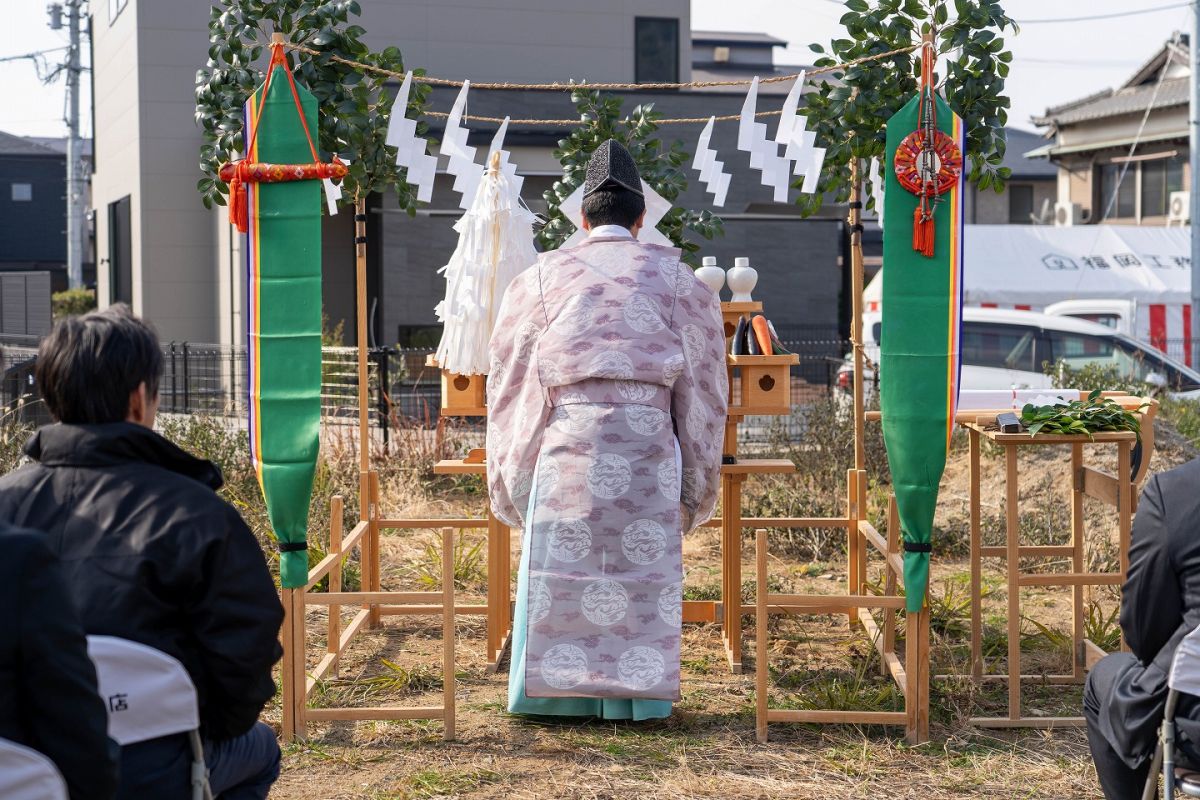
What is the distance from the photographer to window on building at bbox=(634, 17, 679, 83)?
17750 millimetres

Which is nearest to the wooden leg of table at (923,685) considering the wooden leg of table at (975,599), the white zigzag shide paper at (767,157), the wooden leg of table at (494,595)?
the wooden leg of table at (975,599)

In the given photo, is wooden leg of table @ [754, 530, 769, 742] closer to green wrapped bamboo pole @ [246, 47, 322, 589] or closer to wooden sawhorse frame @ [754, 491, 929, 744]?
wooden sawhorse frame @ [754, 491, 929, 744]

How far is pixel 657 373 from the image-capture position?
14.9 feet

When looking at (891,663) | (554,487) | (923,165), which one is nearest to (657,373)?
(554,487)

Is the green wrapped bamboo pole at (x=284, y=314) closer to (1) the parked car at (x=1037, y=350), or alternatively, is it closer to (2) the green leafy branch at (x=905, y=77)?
(2) the green leafy branch at (x=905, y=77)

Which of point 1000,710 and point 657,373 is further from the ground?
point 657,373

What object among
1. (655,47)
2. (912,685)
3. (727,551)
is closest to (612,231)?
(727,551)

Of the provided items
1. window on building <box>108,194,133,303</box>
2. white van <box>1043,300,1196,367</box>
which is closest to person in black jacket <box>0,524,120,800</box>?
white van <box>1043,300,1196,367</box>

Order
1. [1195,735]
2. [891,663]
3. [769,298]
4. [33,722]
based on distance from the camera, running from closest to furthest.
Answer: [33,722]
[1195,735]
[891,663]
[769,298]

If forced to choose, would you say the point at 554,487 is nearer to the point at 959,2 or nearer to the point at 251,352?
the point at 251,352

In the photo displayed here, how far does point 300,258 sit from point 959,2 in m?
2.54

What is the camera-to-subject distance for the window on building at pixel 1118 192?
2712cm

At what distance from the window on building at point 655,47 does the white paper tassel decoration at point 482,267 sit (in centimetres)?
1261

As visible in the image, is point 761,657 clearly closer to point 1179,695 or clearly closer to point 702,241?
point 1179,695
